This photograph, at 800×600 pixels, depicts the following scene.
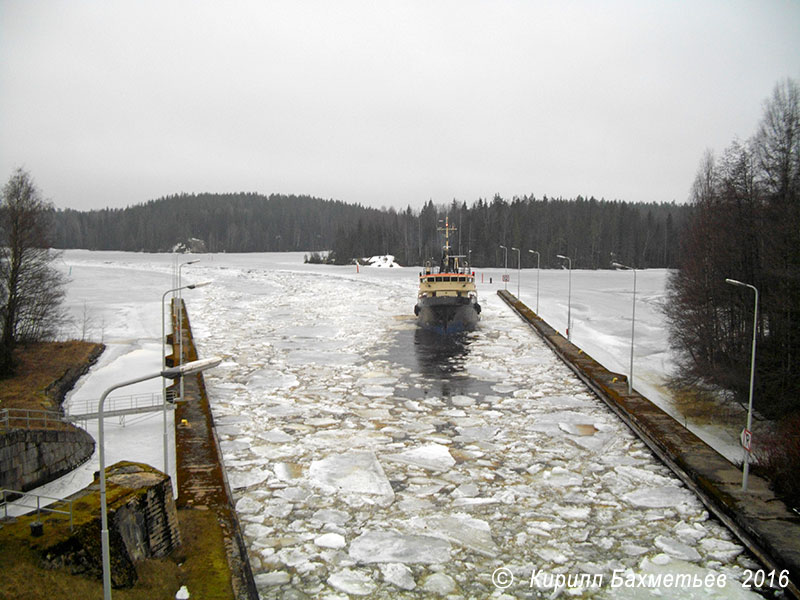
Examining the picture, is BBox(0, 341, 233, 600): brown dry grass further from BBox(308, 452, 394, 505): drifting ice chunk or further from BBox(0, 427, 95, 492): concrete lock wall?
BBox(0, 427, 95, 492): concrete lock wall

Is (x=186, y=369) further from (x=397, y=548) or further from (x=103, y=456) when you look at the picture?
(x=397, y=548)

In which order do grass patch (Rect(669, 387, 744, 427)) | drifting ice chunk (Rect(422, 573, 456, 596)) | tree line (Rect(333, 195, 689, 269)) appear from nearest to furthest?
drifting ice chunk (Rect(422, 573, 456, 596)) < grass patch (Rect(669, 387, 744, 427)) < tree line (Rect(333, 195, 689, 269))

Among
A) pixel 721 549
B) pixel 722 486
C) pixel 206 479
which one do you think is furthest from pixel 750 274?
pixel 206 479

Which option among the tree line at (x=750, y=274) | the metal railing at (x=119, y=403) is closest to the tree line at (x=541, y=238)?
the tree line at (x=750, y=274)

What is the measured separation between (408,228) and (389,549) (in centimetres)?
10607

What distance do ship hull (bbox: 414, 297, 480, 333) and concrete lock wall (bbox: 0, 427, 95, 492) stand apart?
1925 cm

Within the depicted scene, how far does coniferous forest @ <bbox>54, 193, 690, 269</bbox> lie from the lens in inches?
3691

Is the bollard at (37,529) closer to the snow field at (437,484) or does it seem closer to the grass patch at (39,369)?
the snow field at (437,484)

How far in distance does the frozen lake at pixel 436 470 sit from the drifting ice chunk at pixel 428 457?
0.22 ft

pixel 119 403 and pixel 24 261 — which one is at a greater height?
pixel 24 261

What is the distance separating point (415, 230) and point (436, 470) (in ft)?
342

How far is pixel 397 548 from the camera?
31.0 ft

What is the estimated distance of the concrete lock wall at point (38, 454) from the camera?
42.1 ft

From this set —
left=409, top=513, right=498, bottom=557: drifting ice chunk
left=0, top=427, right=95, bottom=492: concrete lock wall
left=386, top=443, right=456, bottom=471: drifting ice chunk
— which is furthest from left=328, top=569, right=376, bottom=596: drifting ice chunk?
left=0, top=427, right=95, bottom=492: concrete lock wall
